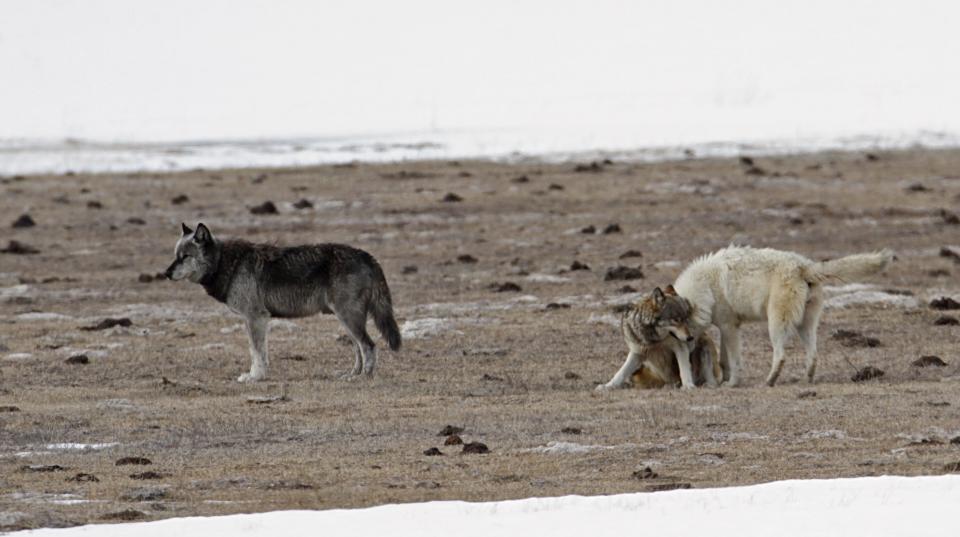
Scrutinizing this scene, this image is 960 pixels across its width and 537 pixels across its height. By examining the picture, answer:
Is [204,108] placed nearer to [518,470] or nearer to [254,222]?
[254,222]

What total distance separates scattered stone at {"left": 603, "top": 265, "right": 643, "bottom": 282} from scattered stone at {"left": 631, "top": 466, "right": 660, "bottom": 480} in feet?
50.5

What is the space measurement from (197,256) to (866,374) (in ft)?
28.1

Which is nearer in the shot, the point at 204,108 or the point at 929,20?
the point at 204,108

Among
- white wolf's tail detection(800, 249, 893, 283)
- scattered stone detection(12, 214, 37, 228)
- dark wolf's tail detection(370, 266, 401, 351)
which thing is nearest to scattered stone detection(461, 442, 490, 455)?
white wolf's tail detection(800, 249, 893, 283)

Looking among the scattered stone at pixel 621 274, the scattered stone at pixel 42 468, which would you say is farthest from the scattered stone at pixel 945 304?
the scattered stone at pixel 42 468

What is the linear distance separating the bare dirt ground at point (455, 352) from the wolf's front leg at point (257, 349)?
0.31 meters

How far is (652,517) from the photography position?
1173cm

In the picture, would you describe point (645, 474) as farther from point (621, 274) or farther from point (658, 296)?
point (621, 274)

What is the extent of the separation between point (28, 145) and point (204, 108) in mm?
16695

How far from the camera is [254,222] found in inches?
1499

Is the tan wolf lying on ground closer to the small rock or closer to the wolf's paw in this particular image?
the wolf's paw

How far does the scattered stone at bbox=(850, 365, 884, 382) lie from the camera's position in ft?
62.8

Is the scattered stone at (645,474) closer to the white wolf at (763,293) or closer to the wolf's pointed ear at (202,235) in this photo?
the white wolf at (763,293)

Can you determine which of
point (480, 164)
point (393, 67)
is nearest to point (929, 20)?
point (393, 67)
